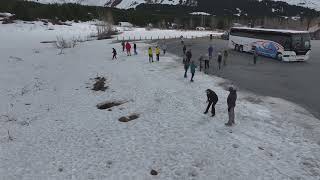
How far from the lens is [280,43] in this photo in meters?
40.2

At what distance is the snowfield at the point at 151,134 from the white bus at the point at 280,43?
13818 millimetres

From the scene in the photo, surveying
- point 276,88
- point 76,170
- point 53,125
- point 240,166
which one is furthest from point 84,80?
point 240,166

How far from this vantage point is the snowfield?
1394 centimetres

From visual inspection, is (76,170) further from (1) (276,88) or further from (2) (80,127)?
(1) (276,88)

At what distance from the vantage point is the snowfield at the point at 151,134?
45.7ft

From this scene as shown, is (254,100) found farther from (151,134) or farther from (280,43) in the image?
(280,43)

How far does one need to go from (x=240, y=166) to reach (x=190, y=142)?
2897 millimetres

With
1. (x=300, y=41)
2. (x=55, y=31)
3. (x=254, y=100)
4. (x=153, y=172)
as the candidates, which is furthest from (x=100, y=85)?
(x=55, y=31)

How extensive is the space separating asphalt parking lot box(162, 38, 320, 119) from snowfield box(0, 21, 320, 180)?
149 centimetres

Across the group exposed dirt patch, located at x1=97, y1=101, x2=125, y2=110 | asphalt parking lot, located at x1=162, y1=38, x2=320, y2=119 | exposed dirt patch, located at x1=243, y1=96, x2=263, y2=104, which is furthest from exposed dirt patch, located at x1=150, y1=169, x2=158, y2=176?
exposed dirt patch, located at x1=243, y1=96, x2=263, y2=104

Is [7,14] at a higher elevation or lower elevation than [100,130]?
higher

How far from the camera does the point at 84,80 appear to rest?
31.7 m

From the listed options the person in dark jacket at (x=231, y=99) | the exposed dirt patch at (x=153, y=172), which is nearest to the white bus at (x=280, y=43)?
the person in dark jacket at (x=231, y=99)

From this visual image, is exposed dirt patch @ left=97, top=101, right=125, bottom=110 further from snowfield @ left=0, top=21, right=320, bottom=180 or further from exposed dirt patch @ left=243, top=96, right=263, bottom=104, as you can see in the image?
exposed dirt patch @ left=243, top=96, right=263, bottom=104
